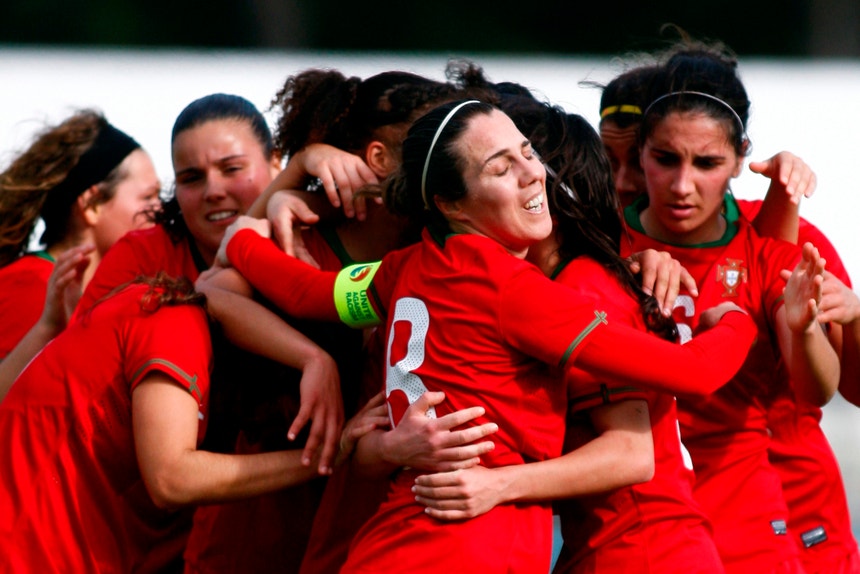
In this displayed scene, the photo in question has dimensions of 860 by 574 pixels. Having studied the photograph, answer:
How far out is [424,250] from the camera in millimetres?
3006

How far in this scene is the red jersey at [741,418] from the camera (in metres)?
3.34

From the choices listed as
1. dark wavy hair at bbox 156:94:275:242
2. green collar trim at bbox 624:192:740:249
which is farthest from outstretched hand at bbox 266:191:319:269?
green collar trim at bbox 624:192:740:249

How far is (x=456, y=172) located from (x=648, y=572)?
100 cm

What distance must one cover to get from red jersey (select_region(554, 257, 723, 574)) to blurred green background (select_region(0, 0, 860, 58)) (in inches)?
484

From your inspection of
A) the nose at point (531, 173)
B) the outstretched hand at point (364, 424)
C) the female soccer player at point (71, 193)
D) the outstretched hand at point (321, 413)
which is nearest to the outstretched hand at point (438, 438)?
the outstretched hand at point (364, 424)

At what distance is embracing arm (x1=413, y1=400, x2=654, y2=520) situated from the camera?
2.77 meters

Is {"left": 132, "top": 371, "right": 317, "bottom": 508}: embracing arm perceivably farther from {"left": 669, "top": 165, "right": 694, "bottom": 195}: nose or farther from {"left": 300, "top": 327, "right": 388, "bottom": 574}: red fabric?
{"left": 669, "top": 165, "right": 694, "bottom": 195}: nose

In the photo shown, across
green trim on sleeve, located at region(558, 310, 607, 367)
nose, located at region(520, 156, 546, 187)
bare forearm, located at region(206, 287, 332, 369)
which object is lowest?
bare forearm, located at region(206, 287, 332, 369)

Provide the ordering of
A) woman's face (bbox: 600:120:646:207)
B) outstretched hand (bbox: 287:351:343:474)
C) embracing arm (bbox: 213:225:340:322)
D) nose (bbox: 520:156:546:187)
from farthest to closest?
woman's face (bbox: 600:120:646:207), embracing arm (bbox: 213:225:340:322), outstretched hand (bbox: 287:351:343:474), nose (bbox: 520:156:546:187)

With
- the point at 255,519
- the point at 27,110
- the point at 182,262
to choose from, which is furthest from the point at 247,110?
the point at 27,110

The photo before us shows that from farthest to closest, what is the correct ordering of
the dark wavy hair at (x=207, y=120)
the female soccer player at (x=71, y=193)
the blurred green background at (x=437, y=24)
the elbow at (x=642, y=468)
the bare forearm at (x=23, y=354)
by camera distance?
the blurred green background at (x=437, y=24)
the female soccer player at (x=71, y=193)
the dark wavy hair at (x=207, y=120)
the bare forearm at (x=23, y=354)
the elbow at (x=642, y=468)

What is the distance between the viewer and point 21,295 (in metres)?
4.76

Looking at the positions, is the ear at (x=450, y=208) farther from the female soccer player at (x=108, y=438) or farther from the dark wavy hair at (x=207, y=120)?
the dark wavy hair at (x=207, y=120)

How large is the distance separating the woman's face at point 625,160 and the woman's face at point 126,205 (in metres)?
1.88
